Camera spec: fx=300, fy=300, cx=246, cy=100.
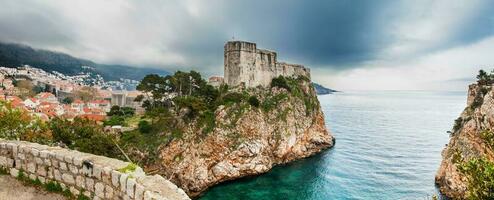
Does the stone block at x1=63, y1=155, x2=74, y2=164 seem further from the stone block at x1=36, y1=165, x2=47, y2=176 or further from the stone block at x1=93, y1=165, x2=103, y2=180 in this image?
the stone block at x1=36, y1=165, x2=47, y2=176

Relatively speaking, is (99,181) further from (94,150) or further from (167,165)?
(167,165)

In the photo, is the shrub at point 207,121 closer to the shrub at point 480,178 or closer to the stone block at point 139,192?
the shrub at point 480,178

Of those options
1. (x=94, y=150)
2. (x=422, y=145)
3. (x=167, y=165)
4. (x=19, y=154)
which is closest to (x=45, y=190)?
(x=19, y=154)

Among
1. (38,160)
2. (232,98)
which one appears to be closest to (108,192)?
(38,160)

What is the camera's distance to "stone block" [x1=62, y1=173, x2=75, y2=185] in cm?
601

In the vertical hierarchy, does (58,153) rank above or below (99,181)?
above

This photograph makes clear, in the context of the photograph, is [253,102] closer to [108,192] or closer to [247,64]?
[247,64]

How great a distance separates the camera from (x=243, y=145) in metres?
39.6

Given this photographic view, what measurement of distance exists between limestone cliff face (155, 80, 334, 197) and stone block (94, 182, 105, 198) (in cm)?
2855

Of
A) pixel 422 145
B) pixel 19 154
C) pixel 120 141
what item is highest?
pixel 19 154

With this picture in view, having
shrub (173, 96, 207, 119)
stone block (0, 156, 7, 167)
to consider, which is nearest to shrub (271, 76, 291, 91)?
shrub (173, 96, 207, 119)

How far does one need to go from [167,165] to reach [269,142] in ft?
52.0

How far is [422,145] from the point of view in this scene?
5906 centimetres

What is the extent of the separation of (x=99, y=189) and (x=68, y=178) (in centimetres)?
92
